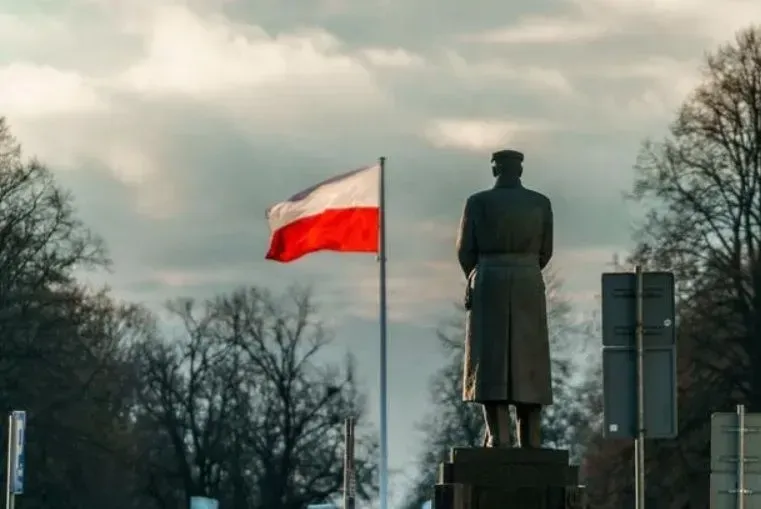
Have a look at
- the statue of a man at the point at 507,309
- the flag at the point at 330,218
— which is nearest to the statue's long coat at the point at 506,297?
the statue of a man at the point at 507,309

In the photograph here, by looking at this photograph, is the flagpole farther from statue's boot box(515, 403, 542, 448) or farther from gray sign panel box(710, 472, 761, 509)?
gray sign panel box(710, 472, 761, 509)

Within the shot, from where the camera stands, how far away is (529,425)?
60.8 ft

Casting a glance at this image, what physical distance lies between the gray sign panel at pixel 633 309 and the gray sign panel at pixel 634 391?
0.32 ft

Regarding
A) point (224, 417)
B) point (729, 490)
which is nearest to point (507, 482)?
point (729, 490)

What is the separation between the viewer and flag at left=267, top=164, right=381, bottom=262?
28.7 metres

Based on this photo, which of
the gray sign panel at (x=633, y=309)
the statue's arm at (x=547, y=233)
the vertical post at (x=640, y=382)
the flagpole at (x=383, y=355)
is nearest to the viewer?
the vertical post at (x=640, y=382)

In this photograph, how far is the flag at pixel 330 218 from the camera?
1129 inches

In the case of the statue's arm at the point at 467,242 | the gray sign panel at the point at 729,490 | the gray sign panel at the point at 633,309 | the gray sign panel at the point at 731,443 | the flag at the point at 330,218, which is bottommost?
the gray sign panel at the point at 729,490

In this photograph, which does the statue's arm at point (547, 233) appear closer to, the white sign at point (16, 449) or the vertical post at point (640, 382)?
the vertical post at point (640, 382)

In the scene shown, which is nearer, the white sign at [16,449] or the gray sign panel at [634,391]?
the gray sign panel at [634,391]

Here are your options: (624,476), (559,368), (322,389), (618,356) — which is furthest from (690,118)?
(618,356)

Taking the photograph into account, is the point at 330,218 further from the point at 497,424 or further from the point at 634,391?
the point at 634,391

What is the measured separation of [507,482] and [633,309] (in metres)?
3.44

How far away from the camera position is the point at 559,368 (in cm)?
6200
